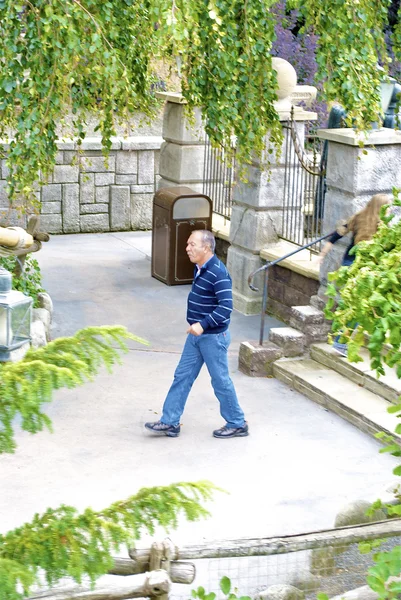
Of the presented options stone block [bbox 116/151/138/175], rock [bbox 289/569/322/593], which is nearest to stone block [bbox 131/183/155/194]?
stone block [bbox 116/151/138/175]

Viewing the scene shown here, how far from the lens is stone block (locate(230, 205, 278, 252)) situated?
998 centimetres

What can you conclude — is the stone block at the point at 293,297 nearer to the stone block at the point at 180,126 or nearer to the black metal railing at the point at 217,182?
the black metal railing at the point at 217,182

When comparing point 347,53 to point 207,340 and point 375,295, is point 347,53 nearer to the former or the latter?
point 207,340

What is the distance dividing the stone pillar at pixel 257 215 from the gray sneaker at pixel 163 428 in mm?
3278

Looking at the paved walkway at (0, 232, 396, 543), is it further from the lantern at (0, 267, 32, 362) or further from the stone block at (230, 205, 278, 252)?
the stone block at (230, 205, 278, 252)

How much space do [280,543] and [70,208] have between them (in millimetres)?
10531

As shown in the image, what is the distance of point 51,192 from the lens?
533 inches

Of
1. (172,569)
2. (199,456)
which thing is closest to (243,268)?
(199,456)

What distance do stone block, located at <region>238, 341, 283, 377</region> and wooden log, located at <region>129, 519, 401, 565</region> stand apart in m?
4.49

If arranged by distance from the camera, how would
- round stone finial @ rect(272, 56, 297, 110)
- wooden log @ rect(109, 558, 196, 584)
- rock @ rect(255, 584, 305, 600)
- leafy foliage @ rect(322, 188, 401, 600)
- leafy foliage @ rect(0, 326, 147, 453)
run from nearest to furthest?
leafy foliage @ rect(0, 326, 147, 453) < leafy foliage @ rect(322, 188, 401, 600) < wooden log @ rect(109, 558, 196, 584) < rock @ rect(255, 584, 305, 600) < round stone finial @ rect(272, 56, 297, 110)

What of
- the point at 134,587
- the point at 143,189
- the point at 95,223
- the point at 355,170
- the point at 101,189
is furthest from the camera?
the point at 143,189

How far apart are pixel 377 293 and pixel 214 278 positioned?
382 centimetres

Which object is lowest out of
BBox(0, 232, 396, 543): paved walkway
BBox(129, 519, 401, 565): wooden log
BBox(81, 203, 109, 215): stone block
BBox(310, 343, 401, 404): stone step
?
BBox(0, 232, 396, 543): paved walkway

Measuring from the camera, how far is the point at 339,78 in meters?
7.34
